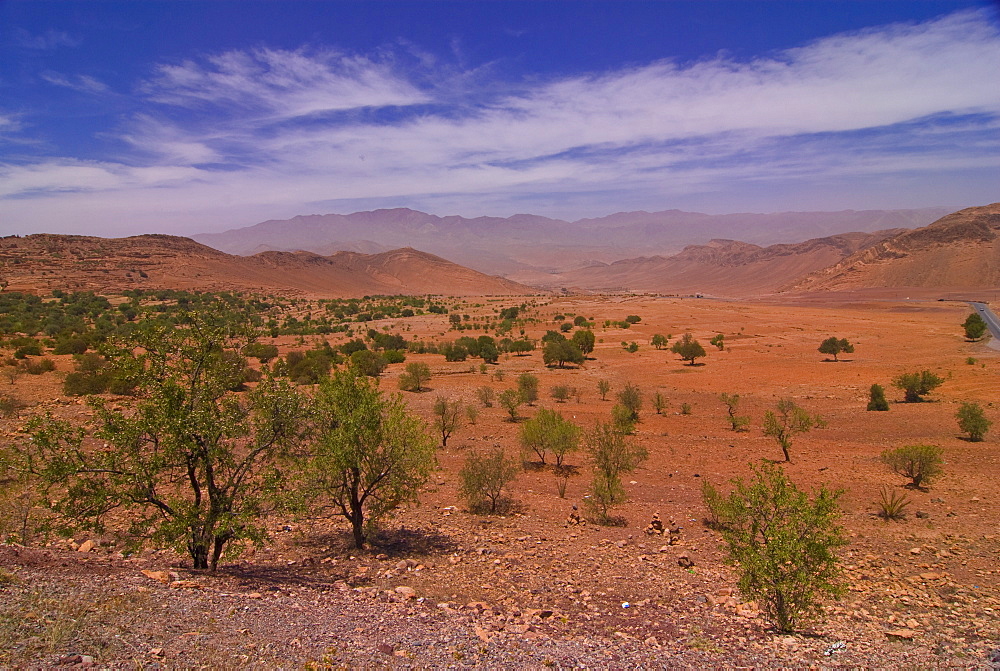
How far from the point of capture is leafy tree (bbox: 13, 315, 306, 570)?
7707 millimetres

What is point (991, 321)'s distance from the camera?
59594mm

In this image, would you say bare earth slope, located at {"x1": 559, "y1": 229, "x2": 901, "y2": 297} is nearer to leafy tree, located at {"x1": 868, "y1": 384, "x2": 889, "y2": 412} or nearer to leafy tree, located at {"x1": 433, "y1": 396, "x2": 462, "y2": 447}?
leafy tree, located at {"x1": 868, "y1": 384, "x2": 889, "y2": 412}

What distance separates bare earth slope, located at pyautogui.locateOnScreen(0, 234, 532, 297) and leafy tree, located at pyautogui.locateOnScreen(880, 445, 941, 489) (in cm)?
9415

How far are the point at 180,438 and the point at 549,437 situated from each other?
11.4m

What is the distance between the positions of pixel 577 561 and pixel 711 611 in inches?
107

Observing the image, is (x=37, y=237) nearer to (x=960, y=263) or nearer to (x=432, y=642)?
(x=432, y=642)

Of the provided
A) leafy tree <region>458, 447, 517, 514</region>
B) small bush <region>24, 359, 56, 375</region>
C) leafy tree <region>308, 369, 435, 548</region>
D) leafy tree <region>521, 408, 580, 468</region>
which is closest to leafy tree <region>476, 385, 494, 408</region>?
leafy tree <region>521, 408, 580, 468</region>

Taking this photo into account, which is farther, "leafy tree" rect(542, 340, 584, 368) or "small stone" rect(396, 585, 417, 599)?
"leafy tree" rect(542, 340, 584, 368)

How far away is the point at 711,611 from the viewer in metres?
8.50

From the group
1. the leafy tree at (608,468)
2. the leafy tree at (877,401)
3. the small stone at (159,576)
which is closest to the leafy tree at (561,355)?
the leafy tree at (877,401)

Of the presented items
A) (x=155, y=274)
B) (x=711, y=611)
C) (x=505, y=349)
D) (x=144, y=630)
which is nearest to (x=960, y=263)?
(x=505, y=349)

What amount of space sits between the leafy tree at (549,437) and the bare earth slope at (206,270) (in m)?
84.4

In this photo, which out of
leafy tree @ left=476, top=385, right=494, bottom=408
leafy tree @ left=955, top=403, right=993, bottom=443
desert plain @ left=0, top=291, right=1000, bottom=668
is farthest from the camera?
leafy tree @ left=476, top=385, right=494, bottom=408

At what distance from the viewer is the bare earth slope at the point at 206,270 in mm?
83312
